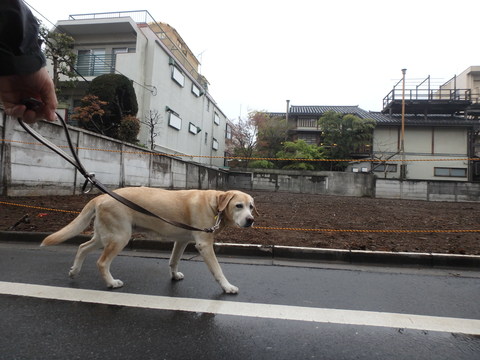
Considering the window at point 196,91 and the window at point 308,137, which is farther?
the window at point 308,137

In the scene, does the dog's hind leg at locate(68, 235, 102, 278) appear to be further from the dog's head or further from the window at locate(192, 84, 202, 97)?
the window at locate(192, 84, 202, 97)

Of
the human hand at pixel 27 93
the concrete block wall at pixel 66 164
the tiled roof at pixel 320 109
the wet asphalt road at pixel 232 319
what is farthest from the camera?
the tiled roof at pixel 320 109

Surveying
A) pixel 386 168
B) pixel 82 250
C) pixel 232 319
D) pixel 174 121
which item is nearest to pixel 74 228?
pixel 82 250

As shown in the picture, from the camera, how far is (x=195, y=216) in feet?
9.75

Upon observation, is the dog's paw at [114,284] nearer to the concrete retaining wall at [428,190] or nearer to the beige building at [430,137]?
the concrete retaining wall at [428,190]

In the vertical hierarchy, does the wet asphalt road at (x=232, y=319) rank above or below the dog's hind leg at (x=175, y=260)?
below

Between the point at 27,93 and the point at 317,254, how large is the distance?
156 inches

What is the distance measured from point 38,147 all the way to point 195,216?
6884mm

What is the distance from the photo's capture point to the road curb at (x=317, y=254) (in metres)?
4.05

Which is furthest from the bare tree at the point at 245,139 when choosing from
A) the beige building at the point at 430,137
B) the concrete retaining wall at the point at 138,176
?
the beige building at the point at 430,137

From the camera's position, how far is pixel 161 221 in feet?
9.47

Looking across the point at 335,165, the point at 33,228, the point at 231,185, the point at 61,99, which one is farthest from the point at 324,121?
the point at 33,228

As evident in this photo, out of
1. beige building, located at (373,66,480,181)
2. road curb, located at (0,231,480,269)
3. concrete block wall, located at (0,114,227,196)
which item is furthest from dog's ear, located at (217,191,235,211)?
beige building, located at (373,66,480,181)

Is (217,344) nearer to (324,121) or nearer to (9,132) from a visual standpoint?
(9,132)
